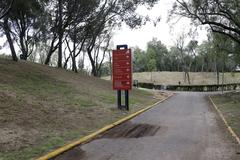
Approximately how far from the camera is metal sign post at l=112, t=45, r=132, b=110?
748 inches

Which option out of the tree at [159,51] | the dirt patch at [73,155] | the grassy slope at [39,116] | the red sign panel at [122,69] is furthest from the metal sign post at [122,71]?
the tree at [159,51]

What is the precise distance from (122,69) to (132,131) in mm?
7613

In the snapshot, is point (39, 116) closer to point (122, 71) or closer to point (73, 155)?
point (73, 155)

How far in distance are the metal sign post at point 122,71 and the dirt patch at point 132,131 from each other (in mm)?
5263

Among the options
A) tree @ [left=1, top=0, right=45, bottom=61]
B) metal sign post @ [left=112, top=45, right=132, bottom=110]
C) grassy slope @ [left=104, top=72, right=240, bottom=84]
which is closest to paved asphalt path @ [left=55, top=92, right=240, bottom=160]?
metal sign post @ [left=112, top=45, right=132, bottom=110]

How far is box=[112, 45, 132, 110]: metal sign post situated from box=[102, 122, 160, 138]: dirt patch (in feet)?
17.3

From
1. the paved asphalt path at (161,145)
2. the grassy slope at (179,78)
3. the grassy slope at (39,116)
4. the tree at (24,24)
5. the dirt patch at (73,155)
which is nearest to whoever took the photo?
the dirt patch at (73,155)

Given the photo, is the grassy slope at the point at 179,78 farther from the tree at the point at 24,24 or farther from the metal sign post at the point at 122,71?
the metal sign post at the point at 122,71

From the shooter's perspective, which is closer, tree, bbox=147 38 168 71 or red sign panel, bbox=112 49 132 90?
red sign panel, bbox=112 49 132 90

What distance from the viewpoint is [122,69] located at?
63.0 feet

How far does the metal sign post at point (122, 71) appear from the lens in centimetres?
1900

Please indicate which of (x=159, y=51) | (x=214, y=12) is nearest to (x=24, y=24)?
(x=214, y=12)

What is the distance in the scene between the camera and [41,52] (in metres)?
72.4

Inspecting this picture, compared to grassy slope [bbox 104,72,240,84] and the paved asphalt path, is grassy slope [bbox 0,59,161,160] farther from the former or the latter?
grassy slope [bbox 104,72,240,84]
